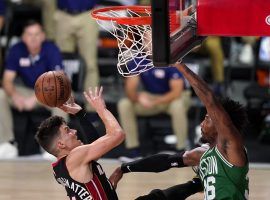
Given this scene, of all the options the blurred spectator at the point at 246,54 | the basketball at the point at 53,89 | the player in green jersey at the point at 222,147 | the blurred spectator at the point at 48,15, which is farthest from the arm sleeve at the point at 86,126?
the blurred spectator at the point at 246,54

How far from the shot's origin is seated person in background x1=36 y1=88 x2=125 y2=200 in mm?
5820

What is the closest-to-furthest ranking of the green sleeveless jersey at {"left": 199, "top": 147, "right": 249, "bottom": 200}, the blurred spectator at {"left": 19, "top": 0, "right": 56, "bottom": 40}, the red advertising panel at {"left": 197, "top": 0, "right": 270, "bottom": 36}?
the red advertising panel at {"left": 197, "top": 0, "right": 270, "bottom": 36} → the green sleeveless jersey at {"left": 199, "top": 147, "right": 249, "bottom": 200} → the blurred spectator at {"left": 19, "top": 0, "right": 56, "bottom": 40}

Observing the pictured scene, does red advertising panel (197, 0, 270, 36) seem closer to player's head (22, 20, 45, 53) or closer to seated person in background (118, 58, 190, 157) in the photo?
seated person in background (118, 58, 190, 157)

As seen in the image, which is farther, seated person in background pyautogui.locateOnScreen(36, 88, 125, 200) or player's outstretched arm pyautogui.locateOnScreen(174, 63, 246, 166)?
seated person in background pyautogui.locateOnScreen(36, 88, 125, 200)

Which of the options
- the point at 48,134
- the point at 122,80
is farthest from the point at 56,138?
the point at 122,80

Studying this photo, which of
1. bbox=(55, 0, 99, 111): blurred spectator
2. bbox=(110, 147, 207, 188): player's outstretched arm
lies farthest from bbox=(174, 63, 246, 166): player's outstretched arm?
bbox=(55, 0, 99, 111): blurred spectator

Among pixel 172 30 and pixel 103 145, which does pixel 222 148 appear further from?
pixel 172 30

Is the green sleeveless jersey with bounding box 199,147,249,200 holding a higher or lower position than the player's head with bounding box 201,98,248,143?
lower

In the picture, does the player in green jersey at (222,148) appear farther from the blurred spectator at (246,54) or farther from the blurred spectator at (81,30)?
the blurred spectator at (246,54)

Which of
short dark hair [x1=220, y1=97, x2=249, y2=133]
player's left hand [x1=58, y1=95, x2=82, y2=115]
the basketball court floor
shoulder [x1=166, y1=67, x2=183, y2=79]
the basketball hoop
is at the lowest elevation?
the basketball court floor

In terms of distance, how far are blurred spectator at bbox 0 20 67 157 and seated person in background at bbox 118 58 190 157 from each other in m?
0.73

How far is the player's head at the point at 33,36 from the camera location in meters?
9.48

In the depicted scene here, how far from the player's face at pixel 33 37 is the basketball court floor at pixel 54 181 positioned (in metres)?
1.22

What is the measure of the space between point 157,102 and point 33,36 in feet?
4.92
